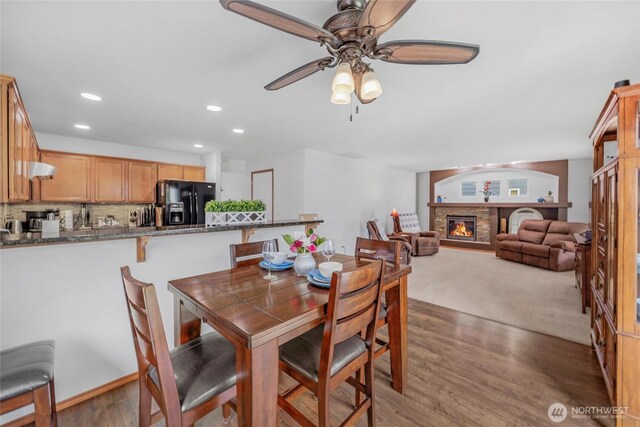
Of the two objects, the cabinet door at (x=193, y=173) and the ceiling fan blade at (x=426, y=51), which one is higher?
the ceiling fan blade at (x=426, y=51)

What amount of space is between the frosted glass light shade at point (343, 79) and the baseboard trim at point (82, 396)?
8.20 ft

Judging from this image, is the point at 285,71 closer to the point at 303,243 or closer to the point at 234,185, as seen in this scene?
the point at 303,243

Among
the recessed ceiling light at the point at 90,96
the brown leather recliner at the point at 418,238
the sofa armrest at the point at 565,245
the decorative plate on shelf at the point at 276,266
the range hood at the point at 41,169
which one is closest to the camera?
the decorative plate on shelf at the point at 276,266

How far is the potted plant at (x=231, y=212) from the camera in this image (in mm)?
2320

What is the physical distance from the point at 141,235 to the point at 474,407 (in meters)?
2.54

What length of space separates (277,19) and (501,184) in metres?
8.01

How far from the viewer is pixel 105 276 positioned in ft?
6.13

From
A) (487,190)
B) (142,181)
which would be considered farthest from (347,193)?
(487,190)

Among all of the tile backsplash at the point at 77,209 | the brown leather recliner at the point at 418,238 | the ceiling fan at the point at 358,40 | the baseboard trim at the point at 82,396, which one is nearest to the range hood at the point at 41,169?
the tile backsplash at the point at 77,209

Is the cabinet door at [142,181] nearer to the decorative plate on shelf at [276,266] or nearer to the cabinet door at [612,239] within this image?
the decorative plate on shelf at [276,266]

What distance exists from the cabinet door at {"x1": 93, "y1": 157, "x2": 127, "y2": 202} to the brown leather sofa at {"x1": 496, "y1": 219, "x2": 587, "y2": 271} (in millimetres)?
7599

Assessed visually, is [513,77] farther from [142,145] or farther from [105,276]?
[142,145]

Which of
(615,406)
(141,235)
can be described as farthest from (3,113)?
(615,406)

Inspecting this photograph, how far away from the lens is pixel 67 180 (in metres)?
3.86
